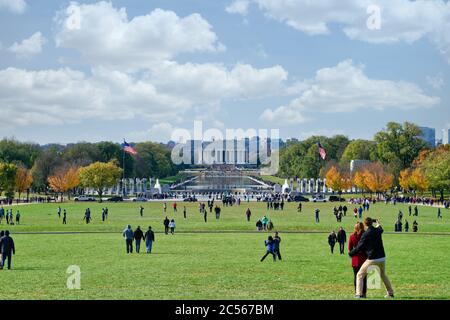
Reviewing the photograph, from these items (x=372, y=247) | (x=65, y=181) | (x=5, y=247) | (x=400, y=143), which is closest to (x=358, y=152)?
(x=400, y=143)

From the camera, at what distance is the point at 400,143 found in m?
141

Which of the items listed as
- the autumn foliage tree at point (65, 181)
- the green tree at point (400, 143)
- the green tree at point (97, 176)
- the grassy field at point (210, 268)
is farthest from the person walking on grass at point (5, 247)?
the green tree at point (400, 143)

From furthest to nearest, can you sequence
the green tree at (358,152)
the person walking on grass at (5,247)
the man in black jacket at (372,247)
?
the green tree at (358,152) → the person walking on grass at (5,247) → the man in black jacket at (372,247)

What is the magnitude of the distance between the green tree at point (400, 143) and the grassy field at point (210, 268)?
93.4m

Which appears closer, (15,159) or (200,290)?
(200,290)

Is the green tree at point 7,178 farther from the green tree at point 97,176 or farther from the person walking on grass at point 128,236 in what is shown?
the person walking on grass at point 128,236

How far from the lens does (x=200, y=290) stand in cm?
1975

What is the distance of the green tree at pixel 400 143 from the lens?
458ft

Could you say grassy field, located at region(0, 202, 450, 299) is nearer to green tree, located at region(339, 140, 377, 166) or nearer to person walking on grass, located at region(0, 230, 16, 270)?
person walking on grass, located at region(0, 230, 16, 270)

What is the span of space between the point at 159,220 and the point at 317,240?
2379 centimetres

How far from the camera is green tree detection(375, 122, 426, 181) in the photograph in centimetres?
13950

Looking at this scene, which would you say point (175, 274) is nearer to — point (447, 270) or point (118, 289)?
point (118, 289)

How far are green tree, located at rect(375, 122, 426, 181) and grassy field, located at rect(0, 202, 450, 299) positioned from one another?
306ft
